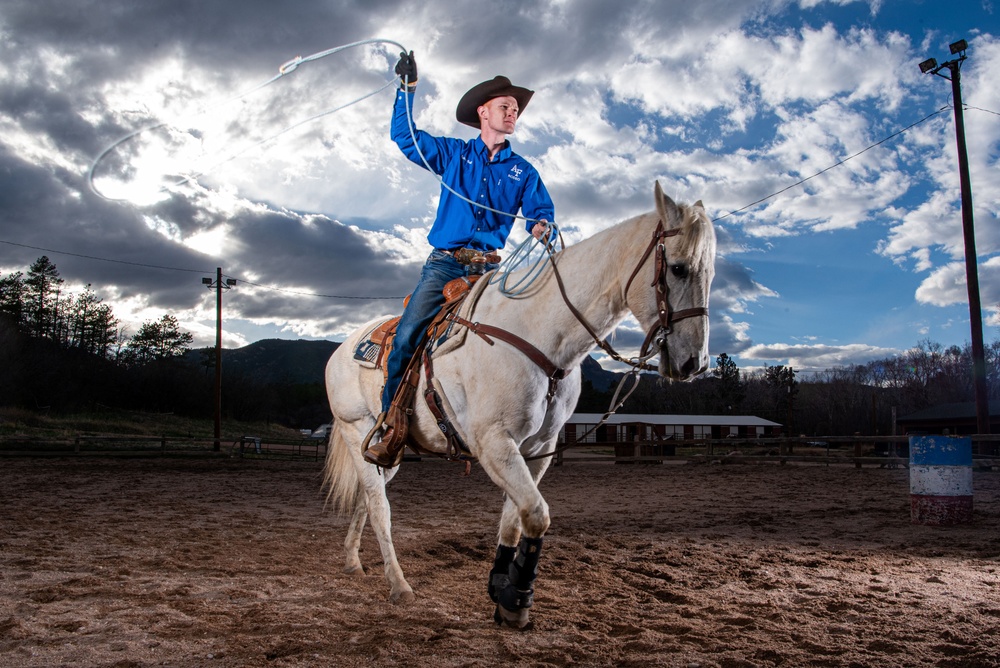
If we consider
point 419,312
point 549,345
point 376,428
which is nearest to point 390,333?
point 419,312

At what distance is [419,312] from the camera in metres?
4.14

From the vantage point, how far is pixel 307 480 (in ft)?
54.5

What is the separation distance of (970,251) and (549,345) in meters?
19.8

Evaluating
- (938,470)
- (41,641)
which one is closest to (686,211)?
(41,641)

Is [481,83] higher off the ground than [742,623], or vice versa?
[481,83]

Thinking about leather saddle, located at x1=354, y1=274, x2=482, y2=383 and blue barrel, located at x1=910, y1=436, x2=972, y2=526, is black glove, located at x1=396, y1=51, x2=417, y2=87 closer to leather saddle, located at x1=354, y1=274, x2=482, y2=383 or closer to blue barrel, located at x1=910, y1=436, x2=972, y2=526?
leather saddle, located at x1=354, y1=274, x2=482, y2=383

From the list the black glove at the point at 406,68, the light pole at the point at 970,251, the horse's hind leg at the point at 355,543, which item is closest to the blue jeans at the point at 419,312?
the black glove at the point at 406,68

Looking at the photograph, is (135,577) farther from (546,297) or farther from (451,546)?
(546,297)

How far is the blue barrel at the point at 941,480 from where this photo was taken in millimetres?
8055

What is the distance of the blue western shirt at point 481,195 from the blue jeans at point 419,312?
15cm

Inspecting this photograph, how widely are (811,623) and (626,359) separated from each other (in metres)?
2.06

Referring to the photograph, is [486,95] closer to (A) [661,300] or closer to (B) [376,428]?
(A) [661,300]

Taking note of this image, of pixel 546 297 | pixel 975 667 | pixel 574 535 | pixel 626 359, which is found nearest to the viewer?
pixel 975 667

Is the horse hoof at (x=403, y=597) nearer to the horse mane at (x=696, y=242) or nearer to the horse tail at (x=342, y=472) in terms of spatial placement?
the horse tail at (x=342, y=472)
